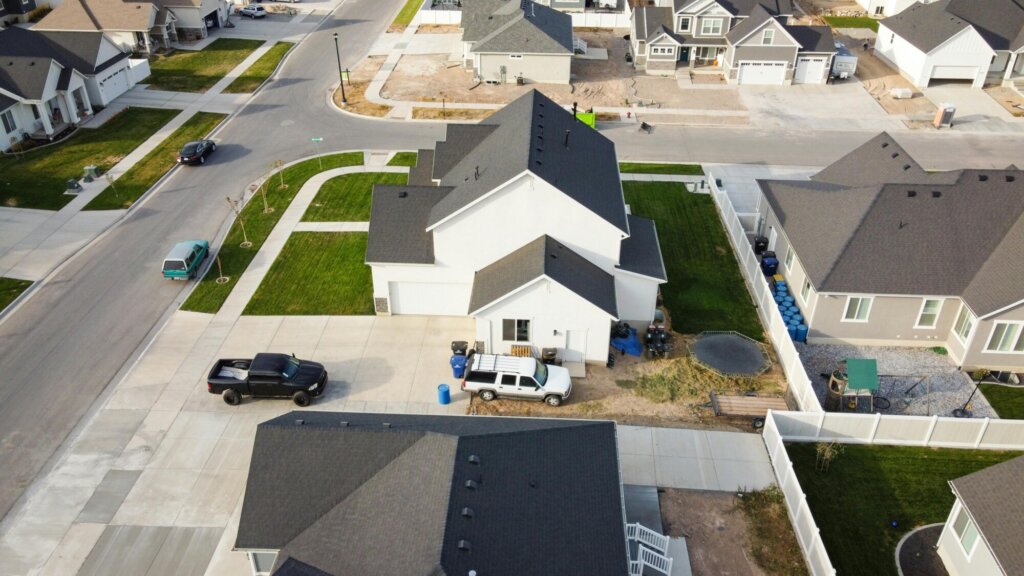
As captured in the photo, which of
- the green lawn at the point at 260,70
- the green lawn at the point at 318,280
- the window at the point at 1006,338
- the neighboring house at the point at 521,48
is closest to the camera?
the window at the point at 1006,338

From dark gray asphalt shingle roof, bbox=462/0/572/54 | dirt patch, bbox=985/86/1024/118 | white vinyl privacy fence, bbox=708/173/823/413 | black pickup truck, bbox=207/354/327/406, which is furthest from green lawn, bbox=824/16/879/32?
black pickup truck, bbox=207/354/327/406

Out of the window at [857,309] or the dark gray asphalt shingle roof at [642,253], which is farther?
the dark gray asphalt shingle roof at [642,253]

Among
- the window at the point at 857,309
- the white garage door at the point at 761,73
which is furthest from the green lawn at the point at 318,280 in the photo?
the white garage door at the point at 761,73

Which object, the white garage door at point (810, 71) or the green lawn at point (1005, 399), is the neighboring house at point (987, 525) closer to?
the green lawn at point (1005, 399)

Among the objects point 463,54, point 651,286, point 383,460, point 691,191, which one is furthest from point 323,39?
point 383,460

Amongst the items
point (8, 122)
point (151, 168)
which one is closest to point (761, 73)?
point (151, 168)

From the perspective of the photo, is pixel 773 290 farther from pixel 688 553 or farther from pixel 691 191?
pixel 688 553

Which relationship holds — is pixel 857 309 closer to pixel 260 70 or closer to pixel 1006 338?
pixel 1006 338
